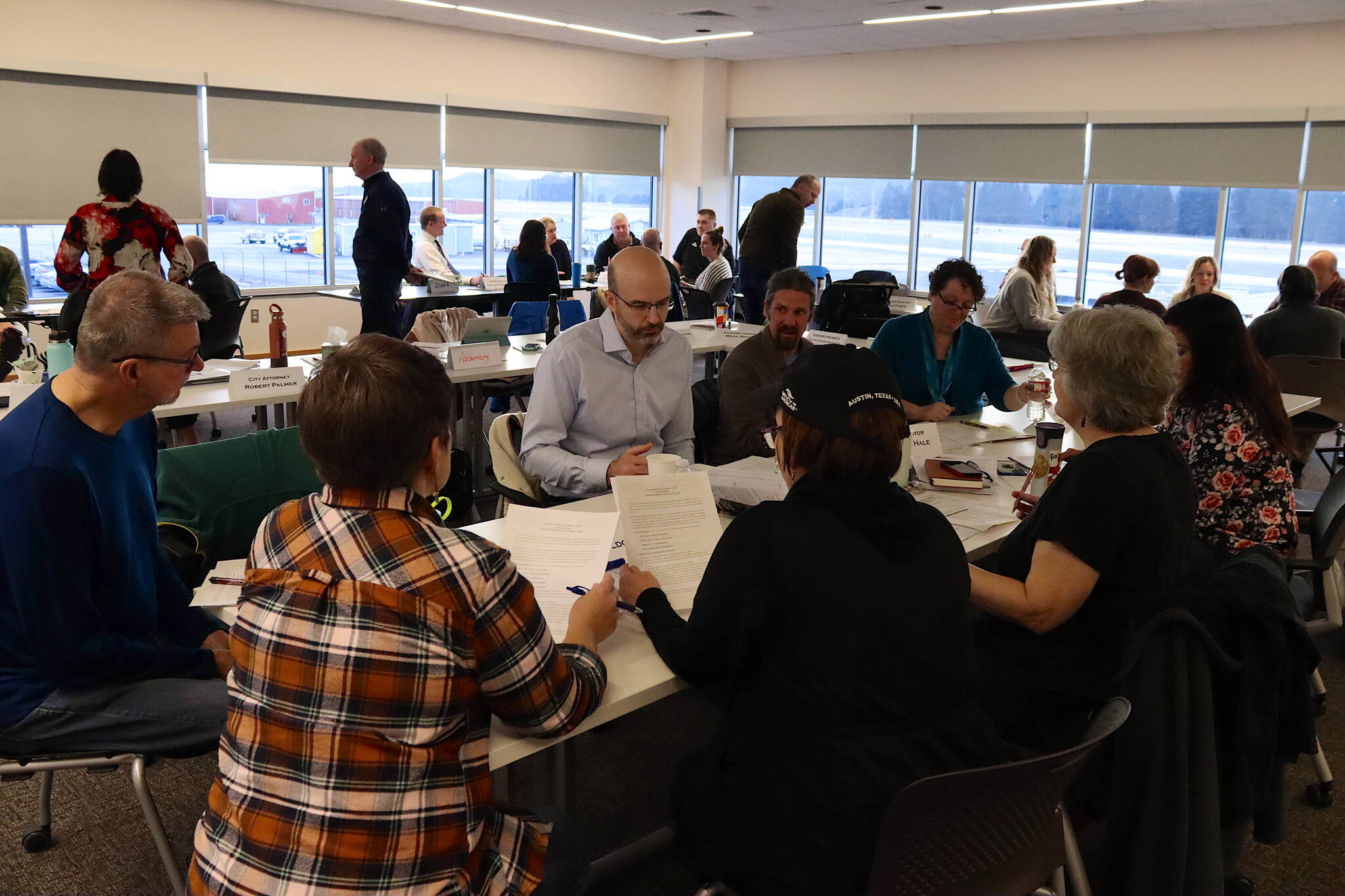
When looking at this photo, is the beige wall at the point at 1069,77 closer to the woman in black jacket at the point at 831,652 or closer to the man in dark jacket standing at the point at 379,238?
the man in dark jacket standing at the point at 379,238

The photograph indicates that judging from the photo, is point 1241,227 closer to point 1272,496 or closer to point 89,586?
point 1272,496

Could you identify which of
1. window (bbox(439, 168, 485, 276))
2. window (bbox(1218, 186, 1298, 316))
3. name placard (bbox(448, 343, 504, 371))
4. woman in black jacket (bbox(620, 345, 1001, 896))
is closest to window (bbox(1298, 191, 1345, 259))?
window (bbox(1218, 186, 1298, 316))

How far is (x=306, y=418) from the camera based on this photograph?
128 centimetres

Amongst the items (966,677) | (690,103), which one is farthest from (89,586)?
(690,103)

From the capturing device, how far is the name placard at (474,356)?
4746mm

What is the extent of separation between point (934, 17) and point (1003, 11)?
60 cm

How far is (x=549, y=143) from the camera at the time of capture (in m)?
10.9

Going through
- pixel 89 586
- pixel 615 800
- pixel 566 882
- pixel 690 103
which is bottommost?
pixel 615 800

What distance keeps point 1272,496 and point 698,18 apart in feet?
24.3

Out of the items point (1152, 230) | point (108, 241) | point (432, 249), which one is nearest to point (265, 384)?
point (108, 241)

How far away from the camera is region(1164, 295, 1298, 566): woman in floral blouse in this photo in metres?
2.58

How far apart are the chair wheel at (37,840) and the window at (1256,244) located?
9.24 meters

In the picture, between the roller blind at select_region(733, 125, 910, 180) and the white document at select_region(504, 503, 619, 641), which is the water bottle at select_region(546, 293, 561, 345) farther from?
the roller blind at select_region(733, 125, 910, 180)

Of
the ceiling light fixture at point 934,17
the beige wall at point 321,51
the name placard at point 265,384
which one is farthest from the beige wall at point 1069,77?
the name placard at point 265,384
